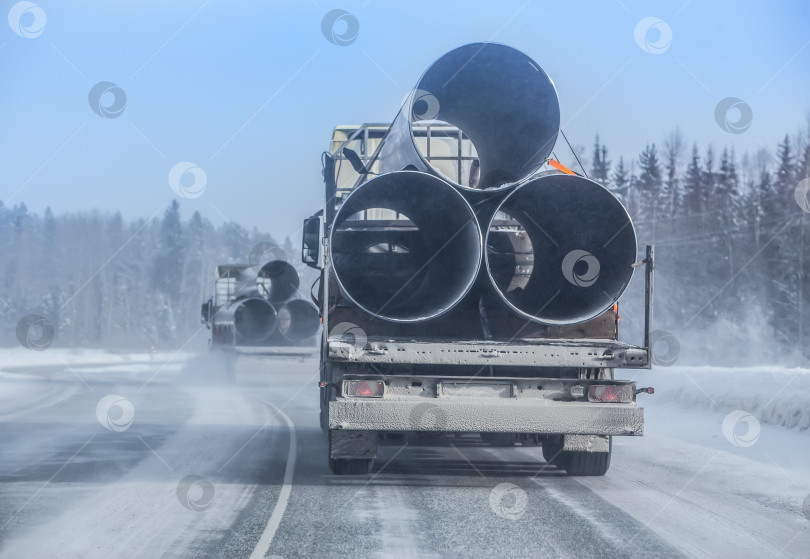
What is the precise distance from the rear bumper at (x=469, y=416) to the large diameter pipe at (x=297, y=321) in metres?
18.0

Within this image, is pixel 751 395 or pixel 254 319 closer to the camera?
pixel 751 395

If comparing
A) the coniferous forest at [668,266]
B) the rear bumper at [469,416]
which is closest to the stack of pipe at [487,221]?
the rear bumper at [469,416]

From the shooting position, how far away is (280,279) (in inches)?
1067

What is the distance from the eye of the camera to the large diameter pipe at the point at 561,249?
895 cm

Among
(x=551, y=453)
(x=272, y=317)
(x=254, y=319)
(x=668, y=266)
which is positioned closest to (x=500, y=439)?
(x=551, y=453)

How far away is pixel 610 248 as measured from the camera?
9.27m

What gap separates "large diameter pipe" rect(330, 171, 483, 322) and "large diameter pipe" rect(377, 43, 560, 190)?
1.14 ft

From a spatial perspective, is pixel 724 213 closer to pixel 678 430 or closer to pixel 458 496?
pixel 678 430

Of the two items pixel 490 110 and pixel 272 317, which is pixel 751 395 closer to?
pixel 490 110

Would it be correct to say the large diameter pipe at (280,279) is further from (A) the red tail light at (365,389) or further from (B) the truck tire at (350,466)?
(A) the red tail light at (365,389)

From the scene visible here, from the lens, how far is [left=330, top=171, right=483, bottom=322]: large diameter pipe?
29.3 feet

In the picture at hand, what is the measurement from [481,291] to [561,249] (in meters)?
1.11

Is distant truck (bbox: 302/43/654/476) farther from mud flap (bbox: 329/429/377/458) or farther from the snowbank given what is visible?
the snowbank

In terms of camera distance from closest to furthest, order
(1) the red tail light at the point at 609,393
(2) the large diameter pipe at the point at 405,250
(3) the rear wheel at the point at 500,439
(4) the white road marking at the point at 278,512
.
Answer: (4) the white road marking at the point at 278,512 → (1) the red tail light at the point at 609,393 → (2) the large diameter pipe at the point at 405,250 → (3) the rear wheel at the point at 500,439
